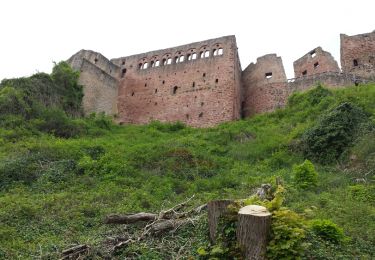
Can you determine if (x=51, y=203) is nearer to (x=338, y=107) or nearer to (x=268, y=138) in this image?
(x=268, y=138)

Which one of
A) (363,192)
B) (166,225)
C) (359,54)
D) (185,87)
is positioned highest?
(359,54)

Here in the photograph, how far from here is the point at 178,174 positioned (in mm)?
13594

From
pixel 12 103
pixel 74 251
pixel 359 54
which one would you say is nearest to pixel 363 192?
pixel 74 251

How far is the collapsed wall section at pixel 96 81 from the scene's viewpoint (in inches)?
987

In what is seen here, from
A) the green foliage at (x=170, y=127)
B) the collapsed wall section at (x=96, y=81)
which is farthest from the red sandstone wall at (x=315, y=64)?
the collapsed wall section at (x=96, y=81)

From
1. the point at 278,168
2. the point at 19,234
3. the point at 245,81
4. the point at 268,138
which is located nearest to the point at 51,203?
the point at 19,234

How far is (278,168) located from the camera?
45.0 feet

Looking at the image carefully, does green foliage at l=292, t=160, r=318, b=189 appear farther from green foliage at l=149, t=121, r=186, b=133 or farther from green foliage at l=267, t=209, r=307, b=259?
green foliage at l=149, t=121, r=186, b=133

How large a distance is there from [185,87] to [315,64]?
7.75 m

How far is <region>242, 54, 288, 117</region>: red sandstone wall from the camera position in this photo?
78.5ft

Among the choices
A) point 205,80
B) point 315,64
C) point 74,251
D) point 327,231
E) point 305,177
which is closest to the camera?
point 74,251

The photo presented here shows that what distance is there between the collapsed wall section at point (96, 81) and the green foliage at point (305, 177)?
15885mm

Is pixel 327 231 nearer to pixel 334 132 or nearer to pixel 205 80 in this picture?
pixel 334 132

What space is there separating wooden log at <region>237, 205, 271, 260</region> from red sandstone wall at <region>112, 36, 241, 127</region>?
18479 mm
